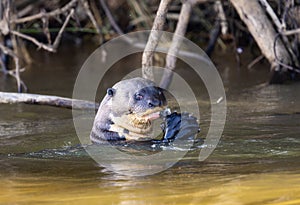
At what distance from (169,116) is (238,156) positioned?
1.59 feet

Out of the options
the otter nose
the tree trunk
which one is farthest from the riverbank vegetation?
the otter nose

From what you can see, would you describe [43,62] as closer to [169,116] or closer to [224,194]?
[169,116]

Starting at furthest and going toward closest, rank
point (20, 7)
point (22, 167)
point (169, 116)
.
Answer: point (20, 7) → point (169, 116) → point (22, 167)

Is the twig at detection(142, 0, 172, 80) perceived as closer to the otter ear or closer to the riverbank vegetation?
the riverbank vegetation

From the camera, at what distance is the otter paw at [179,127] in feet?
11.6

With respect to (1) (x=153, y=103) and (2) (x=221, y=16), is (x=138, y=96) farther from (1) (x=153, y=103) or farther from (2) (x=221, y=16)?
(2) (x=221, y=16)

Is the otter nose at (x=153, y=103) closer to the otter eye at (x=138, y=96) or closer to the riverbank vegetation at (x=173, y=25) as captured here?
the otter eye at (x=138, y=96)

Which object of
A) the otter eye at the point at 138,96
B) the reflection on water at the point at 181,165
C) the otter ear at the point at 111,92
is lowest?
the reflection on water at the point at 181,165

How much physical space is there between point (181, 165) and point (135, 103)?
0.60 meters

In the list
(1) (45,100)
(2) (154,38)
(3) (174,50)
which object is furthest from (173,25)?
(1) (45,100)

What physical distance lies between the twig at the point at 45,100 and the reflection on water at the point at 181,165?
11 cm

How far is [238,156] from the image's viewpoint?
3.20 m

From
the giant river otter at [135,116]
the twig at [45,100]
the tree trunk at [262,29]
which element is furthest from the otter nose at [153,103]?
the tree trunk at [262,29]

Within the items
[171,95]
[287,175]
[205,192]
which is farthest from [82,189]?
[171,95]
